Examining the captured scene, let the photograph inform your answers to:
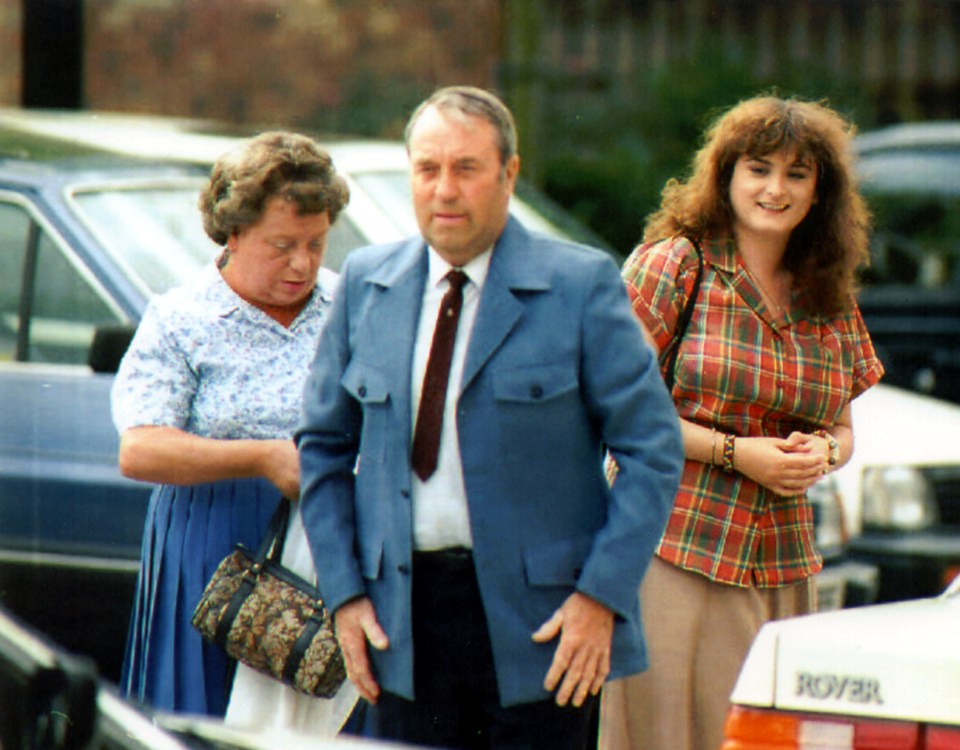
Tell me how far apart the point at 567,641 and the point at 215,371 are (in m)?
0.93

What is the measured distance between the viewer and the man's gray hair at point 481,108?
2941mm

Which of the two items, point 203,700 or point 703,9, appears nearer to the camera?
point 203,700

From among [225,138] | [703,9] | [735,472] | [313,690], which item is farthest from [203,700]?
[703,9]

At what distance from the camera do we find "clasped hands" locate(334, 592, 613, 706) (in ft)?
9.48

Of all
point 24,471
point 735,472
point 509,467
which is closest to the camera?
point 509,467

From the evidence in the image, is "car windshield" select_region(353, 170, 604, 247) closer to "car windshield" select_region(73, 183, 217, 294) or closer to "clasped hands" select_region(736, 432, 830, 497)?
"car windshield" select_region(73, 183, 217, 294)

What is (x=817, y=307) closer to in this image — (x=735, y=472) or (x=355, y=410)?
(x=735, y=472)

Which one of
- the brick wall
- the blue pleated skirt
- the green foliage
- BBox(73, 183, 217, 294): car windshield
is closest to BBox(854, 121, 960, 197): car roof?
the green foliage

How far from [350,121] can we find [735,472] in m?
6.67

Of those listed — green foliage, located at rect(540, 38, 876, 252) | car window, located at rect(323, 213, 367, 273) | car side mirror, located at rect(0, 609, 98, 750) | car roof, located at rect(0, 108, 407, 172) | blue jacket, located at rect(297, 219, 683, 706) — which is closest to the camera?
car side mirror, located at rect(0, 609, 98, 750)

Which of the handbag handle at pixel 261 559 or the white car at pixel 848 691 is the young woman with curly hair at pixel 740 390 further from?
the white car at pixel 848 691

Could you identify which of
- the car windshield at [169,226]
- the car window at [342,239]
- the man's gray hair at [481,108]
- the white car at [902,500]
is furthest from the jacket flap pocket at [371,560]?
the white car at [902,500]

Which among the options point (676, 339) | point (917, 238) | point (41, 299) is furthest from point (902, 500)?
point (917, 238)

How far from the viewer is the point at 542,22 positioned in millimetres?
10148
